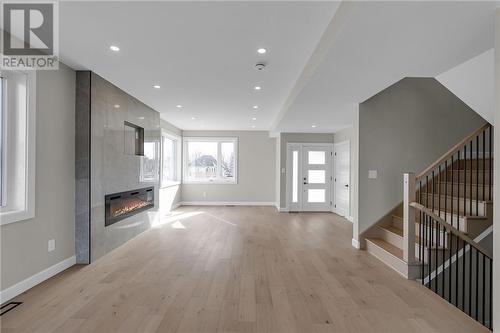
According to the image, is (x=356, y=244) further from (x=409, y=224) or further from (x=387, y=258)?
(x=409, y=224)

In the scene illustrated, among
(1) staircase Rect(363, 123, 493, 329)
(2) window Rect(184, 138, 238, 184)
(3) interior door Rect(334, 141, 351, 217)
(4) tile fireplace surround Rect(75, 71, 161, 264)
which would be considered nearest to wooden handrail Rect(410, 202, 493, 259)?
(1) staircase Rect(363, 123, 493, 329)

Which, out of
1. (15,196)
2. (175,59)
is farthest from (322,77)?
(15,196)

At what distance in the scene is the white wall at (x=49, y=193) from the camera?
262cm

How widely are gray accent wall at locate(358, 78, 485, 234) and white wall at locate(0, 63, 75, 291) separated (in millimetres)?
4193

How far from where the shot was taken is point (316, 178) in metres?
7.80

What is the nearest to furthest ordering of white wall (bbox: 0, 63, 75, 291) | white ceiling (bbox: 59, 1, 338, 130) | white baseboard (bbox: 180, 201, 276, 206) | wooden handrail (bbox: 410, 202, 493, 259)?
white ceiling (bbox: 59, 1, 338, 130)
white wall (bbox: 0, 63, 75, 291)
wooden handrail (bbox: 410, 202, 493, 259)
white baseboard (bbox: 180, 201, 276, 206)

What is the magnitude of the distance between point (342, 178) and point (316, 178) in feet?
2.79

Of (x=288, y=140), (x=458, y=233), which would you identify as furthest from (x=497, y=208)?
(x=288, y=140)

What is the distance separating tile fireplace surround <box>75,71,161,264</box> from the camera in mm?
3473

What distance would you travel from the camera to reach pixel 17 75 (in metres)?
2.72

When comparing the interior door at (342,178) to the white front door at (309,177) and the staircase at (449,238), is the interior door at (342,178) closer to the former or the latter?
the white front door at (309,177)

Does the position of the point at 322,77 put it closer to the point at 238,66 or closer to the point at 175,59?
the point at 238,66

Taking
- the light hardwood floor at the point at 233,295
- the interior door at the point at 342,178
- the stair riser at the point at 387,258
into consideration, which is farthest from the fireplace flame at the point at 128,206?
the interior door at the point at 342,178

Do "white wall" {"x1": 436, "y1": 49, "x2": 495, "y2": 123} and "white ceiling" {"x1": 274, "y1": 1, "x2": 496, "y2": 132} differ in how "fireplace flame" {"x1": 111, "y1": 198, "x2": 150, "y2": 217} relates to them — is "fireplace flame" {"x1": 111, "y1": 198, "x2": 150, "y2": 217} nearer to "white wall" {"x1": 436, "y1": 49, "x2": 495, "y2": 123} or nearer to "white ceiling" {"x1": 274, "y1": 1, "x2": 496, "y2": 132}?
"white ceiling" {"x1": 274, "y1": 1, "x2": 496, "y2": 132}
